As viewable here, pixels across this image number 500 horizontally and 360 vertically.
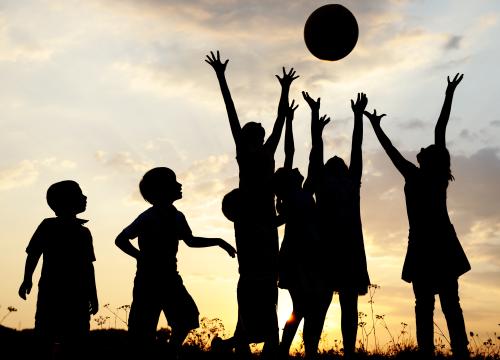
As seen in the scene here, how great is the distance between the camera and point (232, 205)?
8.07 metres

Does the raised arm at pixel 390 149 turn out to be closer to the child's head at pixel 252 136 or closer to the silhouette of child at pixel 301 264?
the silhouette of child at pixel 301 264

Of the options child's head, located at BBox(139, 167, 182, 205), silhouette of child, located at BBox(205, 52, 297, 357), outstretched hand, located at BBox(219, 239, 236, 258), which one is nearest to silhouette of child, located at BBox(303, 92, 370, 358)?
silhouette of child, located at BBox(205, 52, 297, 357)

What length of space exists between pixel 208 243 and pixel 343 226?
1.56 m

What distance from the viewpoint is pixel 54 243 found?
7941mm

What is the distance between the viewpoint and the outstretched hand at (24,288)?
7.71 meters

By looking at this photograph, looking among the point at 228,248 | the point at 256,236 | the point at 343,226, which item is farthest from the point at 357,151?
the point at 228,248

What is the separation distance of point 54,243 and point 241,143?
7.80ft

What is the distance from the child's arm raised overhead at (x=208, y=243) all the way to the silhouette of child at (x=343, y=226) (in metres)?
1.06

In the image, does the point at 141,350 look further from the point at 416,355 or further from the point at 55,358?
the point at 416,355

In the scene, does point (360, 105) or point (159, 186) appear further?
point (360, 105)

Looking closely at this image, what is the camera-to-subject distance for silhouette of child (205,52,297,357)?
25.8ft

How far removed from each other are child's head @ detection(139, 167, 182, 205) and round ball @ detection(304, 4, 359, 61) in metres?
3.47

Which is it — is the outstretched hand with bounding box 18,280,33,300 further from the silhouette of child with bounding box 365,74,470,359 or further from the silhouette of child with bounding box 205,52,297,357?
the silhouette of child with bounding box 365,74,470,359

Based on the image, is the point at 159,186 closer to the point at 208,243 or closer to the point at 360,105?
the point at 208,243
